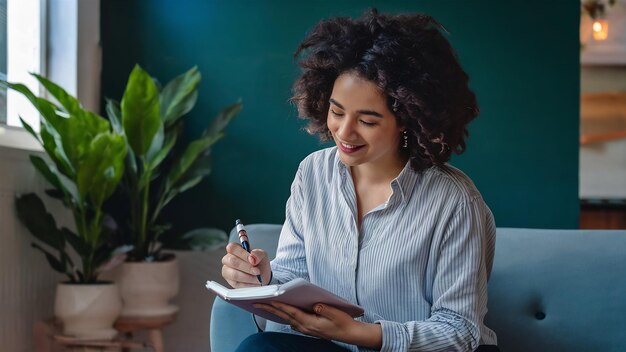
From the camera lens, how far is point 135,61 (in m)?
4.00

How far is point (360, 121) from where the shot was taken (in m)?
1.79

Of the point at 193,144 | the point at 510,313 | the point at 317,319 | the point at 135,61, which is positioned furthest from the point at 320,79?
the point at 135,61

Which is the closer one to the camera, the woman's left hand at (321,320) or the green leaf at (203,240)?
the woman's left hand at (321,320)

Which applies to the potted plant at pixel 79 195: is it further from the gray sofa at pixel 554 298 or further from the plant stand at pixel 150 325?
the gray sofa at pixel 554 298

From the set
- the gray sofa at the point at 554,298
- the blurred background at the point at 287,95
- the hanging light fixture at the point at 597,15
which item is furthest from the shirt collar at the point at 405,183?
the hanging light fixture at the point at 597,15

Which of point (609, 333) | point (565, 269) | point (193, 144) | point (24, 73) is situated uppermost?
point (24, 73)

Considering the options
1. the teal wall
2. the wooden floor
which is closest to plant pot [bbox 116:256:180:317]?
the teal wall

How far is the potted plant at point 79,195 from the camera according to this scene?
315 cm

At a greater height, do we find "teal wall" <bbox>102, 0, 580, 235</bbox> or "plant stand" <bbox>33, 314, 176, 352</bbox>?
"teal wall" <bbox>102, 0, 580, 235</bbox>

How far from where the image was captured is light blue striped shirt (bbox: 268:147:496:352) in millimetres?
1706

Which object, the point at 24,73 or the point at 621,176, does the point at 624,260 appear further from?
the point at 621,176

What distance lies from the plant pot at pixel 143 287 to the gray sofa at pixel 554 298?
1.53 m

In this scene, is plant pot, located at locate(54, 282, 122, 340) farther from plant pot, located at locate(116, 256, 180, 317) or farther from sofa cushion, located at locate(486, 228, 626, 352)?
sofa cushion, located at locate(486, 228, 626, 352)

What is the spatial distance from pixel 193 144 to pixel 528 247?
178 centimetres
